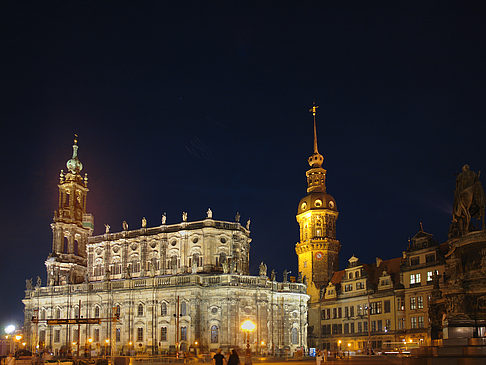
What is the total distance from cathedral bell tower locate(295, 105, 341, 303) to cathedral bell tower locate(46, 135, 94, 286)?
33.4 metres

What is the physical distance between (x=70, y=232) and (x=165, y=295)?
23457 mm

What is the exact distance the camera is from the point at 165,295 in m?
74.7

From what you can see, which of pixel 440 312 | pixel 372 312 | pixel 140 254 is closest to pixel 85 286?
pixel 140 254

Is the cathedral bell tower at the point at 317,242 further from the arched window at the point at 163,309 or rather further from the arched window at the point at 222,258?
the arched window at the point at 163,309

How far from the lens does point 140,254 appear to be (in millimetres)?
83062

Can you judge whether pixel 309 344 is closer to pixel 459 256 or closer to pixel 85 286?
pixel 85 286

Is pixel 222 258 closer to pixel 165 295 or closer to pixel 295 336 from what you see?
pixel 165 295

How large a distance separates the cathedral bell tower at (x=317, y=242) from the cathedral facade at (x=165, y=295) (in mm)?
8331

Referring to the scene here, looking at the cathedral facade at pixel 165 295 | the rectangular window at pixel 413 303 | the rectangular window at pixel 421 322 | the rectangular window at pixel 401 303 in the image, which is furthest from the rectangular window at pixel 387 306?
the cathedral facade at pixel 165 295

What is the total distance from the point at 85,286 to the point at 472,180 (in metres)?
64.1

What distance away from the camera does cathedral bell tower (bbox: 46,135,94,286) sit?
87.9 m

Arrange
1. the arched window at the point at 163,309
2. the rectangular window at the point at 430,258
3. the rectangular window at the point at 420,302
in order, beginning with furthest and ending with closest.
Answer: the arched window at the point at 163,309, the rectangular window at the point at 420,302, the rectangular window at the point at 430,258

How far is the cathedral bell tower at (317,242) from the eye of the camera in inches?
3450

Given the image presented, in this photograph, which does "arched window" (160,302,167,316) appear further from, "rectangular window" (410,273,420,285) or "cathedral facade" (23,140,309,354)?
"rectangular window" (410,273,420,285)
